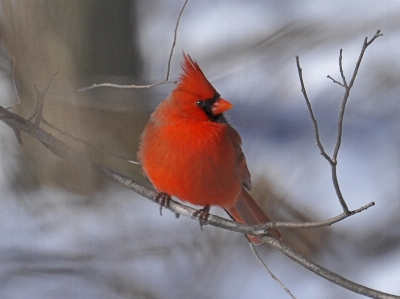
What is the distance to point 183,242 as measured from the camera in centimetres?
302

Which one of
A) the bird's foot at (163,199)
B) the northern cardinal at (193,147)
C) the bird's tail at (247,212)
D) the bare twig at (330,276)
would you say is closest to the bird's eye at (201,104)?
the northern cardinal at (193,147)

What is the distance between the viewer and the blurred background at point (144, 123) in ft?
9.07

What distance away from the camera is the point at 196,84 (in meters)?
2.26

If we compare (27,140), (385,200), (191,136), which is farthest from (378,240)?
(27,140)

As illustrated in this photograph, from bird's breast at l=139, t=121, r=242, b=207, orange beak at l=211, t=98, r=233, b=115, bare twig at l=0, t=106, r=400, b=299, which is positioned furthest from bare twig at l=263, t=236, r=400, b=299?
orange beak at l=211, t=98, r=233, b=115

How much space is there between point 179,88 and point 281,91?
3.94ft

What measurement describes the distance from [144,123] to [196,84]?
2.09 feet

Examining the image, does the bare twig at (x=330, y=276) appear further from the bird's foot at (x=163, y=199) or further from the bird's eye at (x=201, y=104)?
the bird's eye at (x=201, y=104)

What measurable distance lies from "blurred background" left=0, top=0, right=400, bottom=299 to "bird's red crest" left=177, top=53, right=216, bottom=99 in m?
0.22

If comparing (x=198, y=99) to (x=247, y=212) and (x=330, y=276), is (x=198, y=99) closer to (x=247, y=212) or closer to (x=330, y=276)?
(x=247, y=212)

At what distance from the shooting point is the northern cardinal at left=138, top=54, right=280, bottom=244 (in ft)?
7.17

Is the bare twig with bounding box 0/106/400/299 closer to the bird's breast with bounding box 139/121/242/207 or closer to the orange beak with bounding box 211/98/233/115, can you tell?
the bird's breast with bounding box 139/121/242/207

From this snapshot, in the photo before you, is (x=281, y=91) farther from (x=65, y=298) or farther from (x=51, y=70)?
(x=65, y=298)

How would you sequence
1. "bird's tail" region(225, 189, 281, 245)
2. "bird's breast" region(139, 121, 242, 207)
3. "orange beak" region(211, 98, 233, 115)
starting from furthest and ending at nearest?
"bird's tail" region(225, 189, 281, 245) < "orange beak" region(211, 98, 233, 115) < "bird's breast" region(139, 121, 242, 207)
